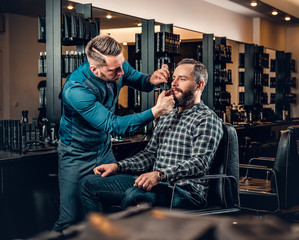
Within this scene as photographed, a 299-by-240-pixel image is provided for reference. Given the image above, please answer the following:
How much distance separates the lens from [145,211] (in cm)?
51

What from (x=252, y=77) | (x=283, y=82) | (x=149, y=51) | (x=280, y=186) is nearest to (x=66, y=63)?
(x=149, y=51)

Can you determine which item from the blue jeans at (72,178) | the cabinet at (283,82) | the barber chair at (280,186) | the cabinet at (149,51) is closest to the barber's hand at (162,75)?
the blue jeans at (72,178)

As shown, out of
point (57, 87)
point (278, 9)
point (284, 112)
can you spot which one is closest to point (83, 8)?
point (57, 87)

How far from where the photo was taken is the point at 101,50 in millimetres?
2381

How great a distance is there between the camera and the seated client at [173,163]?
2.30 metres

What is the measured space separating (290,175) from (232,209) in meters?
1.06

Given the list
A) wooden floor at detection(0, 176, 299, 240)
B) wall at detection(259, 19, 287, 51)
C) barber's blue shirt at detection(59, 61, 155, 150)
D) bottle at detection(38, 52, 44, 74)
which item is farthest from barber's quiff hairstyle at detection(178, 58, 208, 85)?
wall at detection(259, 19, 287, 51)

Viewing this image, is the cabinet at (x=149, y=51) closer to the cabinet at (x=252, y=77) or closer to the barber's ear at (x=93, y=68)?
the barber's ear at (x=93, y=68)

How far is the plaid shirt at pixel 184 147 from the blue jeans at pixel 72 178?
0.73ft

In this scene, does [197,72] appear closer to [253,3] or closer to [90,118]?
[90,118]

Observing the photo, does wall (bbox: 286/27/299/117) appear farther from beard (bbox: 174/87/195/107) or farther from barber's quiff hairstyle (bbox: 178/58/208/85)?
beard (bbox: 174/87/195/107)

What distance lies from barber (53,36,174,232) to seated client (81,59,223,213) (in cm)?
17

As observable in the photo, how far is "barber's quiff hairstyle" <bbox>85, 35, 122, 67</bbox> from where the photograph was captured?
7.80ft

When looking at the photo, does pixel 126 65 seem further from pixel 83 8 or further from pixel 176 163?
pixel 83 8
